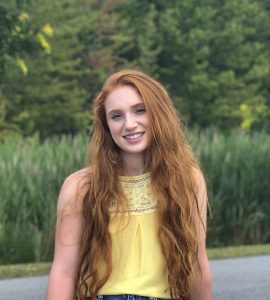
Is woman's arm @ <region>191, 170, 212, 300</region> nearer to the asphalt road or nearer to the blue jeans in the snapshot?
the blue jeans

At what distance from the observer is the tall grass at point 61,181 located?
1022 centimetres

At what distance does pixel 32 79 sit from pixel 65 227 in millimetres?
27723

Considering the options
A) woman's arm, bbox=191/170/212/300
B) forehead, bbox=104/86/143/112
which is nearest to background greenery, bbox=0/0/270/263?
woman's arm, bbox=191/170/212/300

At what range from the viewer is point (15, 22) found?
30.5 ft

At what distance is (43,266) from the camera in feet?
29.2

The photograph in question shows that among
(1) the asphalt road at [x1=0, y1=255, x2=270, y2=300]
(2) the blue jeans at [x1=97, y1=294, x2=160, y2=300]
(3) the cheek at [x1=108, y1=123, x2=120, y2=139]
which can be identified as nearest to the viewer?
(2) the blue jeans at [x1=97, y1=294, x2=160, y2=300]

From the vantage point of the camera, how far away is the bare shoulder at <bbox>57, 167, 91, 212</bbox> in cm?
253

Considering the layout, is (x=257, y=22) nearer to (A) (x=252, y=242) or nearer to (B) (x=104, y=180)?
(A) (x=252, y=242)

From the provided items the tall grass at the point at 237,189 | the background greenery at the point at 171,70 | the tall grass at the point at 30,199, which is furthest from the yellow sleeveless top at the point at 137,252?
the background greenery at the point at 171,70

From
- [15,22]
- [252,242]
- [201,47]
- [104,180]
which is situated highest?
[201,47]

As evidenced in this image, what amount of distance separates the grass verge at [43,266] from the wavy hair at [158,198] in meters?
5.95

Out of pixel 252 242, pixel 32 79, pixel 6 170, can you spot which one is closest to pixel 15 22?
pixel 6 170

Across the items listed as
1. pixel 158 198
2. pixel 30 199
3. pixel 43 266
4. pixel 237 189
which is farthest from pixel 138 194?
pixel 237 189

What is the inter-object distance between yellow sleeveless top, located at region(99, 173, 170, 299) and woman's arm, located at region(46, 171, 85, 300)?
0.11 metres
